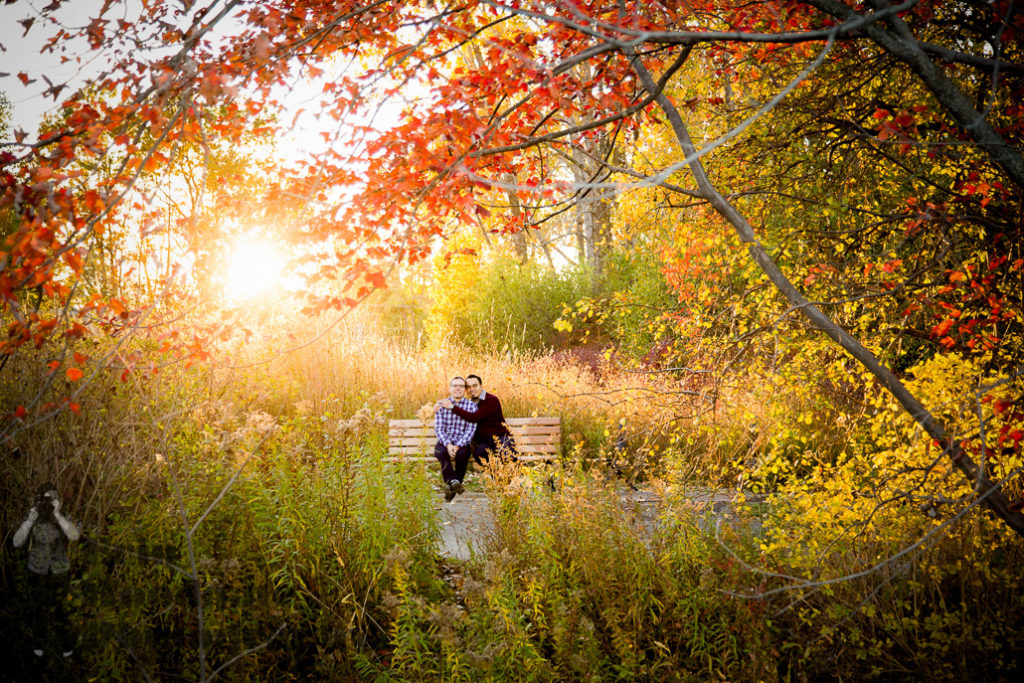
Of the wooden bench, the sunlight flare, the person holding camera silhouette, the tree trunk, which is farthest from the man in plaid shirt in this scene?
the tree trunk

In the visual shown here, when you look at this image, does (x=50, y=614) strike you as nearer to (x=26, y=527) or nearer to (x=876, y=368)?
(x=26, y=527)

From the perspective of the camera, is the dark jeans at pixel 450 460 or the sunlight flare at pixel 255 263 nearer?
the sunlight flare at pixel 255 263

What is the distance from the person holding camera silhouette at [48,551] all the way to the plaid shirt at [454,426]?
3575mm

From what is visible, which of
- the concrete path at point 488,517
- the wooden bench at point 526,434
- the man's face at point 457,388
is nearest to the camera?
the concrete path at point 488,517

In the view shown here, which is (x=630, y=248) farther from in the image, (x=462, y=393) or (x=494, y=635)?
(x=494, y=635)

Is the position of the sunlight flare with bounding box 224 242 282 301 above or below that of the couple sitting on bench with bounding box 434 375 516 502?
above

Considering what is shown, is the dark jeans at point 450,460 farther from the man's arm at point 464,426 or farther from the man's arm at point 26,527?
the man's arm at point 26,527

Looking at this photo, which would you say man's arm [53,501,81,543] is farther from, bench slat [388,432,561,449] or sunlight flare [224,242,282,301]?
bench slat [388,432,561,449]

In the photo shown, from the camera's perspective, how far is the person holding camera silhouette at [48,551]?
320 centimetres

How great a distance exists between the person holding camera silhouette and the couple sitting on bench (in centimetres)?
349

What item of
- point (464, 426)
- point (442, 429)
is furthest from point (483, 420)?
point (442, 429)

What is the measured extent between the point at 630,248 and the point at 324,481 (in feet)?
39.1

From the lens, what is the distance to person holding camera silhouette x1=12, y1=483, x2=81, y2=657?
3.20 m

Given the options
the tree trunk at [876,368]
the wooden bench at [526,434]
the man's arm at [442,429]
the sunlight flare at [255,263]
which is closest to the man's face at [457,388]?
the man's arm at [442,429]
